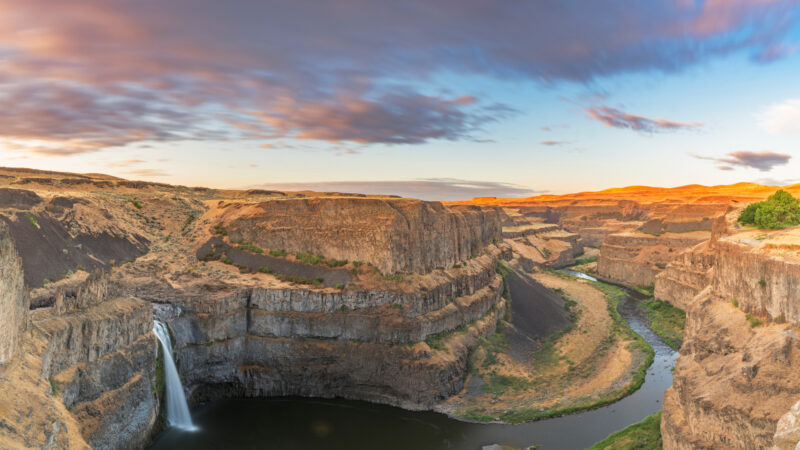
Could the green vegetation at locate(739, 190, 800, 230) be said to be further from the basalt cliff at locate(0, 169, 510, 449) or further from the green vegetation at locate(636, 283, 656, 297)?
the green vegetation at locate(636, 283, 656, 297)

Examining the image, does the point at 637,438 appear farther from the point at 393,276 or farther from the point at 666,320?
the point at 666,320

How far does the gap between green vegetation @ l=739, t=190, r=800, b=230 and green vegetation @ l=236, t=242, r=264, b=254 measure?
43148 millimetres

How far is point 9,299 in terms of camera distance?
16.6 m

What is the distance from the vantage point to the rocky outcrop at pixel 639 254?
81.3 metres

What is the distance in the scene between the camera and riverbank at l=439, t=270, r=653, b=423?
36344mm

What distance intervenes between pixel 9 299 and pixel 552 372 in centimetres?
3972

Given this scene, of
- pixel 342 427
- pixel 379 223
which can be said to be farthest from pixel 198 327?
pixel 379 223

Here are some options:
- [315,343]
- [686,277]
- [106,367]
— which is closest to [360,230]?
[315,343]

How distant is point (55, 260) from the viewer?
3272 centimetres

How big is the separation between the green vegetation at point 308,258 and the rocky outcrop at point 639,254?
6308 centimetres

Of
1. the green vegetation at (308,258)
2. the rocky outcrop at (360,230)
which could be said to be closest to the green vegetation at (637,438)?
the rocky outcrop at (360,230)

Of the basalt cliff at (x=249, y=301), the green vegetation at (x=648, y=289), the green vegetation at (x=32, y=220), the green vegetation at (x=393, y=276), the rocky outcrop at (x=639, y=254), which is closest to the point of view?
the basalt cliff at (x=249, y=301)

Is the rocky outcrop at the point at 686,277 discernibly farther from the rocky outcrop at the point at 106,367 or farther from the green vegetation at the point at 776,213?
the rocky outcrop at the point at 106,367

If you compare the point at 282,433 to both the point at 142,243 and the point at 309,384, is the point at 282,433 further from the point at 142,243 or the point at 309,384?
the point at 142,243
